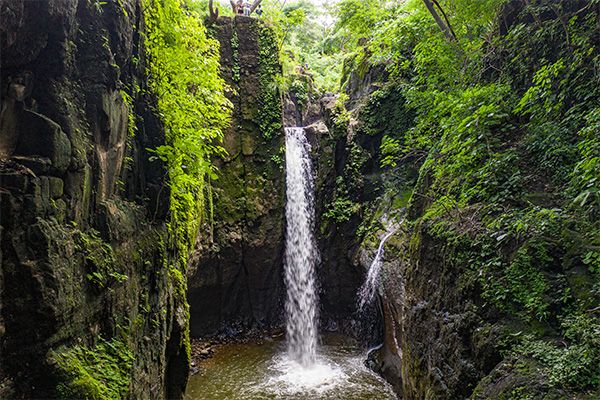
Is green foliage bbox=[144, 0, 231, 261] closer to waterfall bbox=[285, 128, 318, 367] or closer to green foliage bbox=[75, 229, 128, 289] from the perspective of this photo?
green foliage bbox=[75, 229, 128, 289]

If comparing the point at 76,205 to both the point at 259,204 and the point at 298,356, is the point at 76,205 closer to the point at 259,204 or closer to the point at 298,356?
the point at 298,356

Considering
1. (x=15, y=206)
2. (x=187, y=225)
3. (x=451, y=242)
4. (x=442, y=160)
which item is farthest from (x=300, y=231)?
(x=15, y=206)

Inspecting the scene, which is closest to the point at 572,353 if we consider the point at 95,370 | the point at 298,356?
the point at 95,370

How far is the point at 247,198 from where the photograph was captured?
43.3ft

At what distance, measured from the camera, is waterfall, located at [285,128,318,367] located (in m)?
13.1

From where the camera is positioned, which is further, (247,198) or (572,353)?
(247,198)

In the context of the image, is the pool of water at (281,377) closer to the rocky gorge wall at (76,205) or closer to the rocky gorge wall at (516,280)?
the rocky gorge wall at (516,280)

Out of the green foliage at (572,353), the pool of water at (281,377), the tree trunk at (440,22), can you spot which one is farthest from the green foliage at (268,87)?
the green foliage at (572,353)

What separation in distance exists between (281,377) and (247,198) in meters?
6.03

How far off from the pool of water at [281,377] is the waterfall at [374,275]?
170cm

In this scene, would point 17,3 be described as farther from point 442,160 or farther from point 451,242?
point 442,160

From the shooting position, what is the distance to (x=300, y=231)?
1373 centimetres

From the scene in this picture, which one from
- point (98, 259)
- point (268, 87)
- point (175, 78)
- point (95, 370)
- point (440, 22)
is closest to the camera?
point (95, 370)

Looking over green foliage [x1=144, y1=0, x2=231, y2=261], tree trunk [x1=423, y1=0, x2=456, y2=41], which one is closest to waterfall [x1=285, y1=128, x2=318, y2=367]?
green foliage [x1=144, y1=0, x2=231, y2=261]
